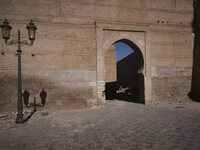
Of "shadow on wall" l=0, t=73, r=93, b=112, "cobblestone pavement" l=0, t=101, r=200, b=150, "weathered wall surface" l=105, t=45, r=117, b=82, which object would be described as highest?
"weathered wall surface" l=105, t=45, r=117, b=82

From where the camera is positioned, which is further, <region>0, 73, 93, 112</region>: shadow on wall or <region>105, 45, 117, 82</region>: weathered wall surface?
<region>105, 45, 117, 82</region>: weathered wall surface

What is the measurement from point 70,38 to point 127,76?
12.2 metres

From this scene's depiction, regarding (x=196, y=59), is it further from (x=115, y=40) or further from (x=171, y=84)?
(x=115, y=40)

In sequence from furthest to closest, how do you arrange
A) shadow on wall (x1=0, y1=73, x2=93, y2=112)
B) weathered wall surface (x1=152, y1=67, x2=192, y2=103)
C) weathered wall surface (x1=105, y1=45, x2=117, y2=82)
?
weathered wall surface (x1=105, y1=45, x2=117, y2=82), weathered wall surface (x1=152, y1=67, x2=192, y2=103), shadow on wall (x1=0, y1=73, x2=93, y2=112)

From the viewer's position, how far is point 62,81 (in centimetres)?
696

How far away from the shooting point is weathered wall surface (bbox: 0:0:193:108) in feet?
21.8

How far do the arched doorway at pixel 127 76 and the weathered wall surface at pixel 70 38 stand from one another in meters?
0.75

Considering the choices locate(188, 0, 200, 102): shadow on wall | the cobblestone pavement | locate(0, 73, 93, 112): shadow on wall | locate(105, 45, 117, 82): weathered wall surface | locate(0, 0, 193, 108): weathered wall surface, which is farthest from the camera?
locate(105, 45, 117, 82): weathered wall surface

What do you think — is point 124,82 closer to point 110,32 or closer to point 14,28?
point 110,32

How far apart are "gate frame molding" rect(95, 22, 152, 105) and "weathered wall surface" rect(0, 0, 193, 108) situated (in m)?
Result: 0.14

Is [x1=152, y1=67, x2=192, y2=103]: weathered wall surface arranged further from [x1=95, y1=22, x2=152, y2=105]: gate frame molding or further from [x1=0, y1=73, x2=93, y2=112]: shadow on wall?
[x1=0, y1=73, x2=93, y2=112]: shadow on wall

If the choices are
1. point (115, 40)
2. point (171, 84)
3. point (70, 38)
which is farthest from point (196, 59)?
point (70, 38)

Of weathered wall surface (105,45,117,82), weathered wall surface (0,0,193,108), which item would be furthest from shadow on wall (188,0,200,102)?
weathered wall surface (105,45,117,82)

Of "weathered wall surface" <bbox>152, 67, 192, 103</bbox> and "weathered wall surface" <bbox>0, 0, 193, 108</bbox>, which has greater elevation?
"weathered wall surface" <bbox>0, 0, 193, 108</bbox>
